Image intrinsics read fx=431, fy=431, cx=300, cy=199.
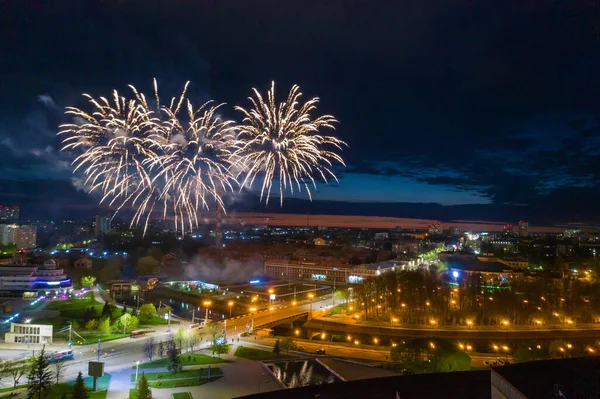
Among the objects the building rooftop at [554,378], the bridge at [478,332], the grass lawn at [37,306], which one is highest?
the building rooftop at [554,378]

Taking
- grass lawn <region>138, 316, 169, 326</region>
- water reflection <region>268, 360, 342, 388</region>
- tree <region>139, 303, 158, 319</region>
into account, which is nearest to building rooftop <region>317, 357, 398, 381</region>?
water reflection <region>268, 360, 342, 388</region>

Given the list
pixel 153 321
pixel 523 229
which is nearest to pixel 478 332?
pixel 153 321

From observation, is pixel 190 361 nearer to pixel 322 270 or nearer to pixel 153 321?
pixel 153 321

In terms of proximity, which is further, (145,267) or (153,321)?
(145,267)

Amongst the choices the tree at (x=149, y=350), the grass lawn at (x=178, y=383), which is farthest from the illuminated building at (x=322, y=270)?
the grass lawn at (x=178, y=383)

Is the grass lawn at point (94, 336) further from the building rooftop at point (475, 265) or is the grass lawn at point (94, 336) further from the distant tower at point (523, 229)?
the distant tower at point (523, 229)

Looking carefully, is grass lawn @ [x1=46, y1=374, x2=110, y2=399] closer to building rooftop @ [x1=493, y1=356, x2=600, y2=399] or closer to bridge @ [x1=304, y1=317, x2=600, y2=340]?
building rooftop @ [x1=493, y1=356, x2=600, y2=399]
